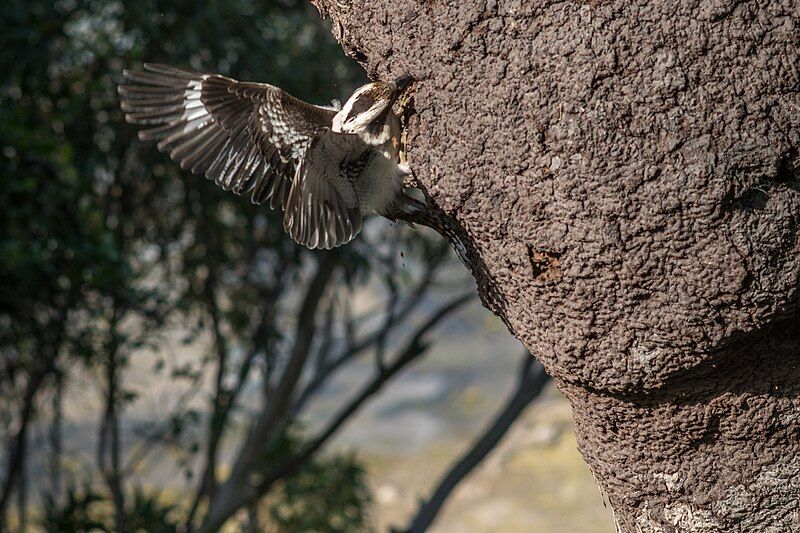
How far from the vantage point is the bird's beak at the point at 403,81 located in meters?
1.95

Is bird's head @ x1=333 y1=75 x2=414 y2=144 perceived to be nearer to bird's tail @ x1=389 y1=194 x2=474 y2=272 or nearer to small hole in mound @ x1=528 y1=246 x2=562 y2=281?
bird's tail @ x1=389 y1=194 x2=474 y2=272

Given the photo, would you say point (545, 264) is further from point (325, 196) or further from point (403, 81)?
point (325, 196)

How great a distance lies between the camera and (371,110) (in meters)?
2.01

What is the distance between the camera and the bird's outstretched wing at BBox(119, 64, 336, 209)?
232 cm

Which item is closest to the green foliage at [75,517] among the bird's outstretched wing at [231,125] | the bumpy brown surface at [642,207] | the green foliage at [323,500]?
the green foliage at [323,500]

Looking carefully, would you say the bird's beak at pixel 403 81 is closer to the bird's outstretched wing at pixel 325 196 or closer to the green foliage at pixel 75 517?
the bird's outstretched wing at pixel 325 196

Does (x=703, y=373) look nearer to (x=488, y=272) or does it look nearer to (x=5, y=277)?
(x=488, y=272)

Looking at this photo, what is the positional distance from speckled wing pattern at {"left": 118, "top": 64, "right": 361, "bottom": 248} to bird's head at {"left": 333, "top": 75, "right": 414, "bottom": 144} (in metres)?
0.10

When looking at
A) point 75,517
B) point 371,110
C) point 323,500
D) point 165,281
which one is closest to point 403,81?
point 371,110

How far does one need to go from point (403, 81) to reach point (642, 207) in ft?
1.82

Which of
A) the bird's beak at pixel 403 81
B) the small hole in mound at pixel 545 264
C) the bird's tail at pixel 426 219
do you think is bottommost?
the small hole in mound at pixel 545 264

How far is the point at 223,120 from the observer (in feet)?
8.13

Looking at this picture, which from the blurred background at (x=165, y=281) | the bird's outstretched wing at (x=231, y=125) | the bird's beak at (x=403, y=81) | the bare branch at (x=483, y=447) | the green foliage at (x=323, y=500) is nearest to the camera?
the bird's beak at (x=403, y=81)

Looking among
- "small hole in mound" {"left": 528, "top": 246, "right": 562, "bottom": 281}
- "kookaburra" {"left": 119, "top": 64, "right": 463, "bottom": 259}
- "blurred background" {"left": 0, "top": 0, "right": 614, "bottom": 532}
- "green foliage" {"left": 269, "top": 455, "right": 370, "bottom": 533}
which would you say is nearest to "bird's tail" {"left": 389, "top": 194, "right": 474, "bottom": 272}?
"kookaburra" {"left": 119, "top": 64, "right": 463, "bottom": 259}
